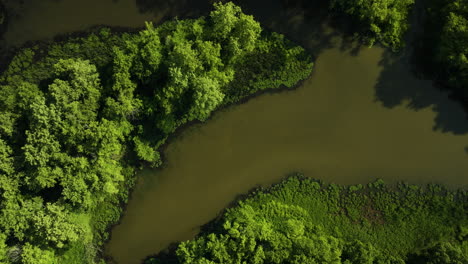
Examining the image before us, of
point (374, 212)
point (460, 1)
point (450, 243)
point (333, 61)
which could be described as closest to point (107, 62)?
point (333, 61)

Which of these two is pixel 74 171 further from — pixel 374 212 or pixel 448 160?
pixel 448 160

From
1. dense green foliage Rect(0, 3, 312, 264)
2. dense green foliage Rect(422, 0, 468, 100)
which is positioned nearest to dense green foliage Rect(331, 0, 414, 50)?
dense green foliage Rect(422, 0, 468, 100)

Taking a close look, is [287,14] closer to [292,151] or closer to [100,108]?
[292,151]

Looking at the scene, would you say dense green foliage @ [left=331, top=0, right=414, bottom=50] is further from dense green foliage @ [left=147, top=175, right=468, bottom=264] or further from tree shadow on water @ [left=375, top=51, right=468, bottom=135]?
dense green foliage @ [left=147, top=175, right=468, bottom=264]

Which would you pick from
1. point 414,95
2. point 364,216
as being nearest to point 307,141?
point 364,216

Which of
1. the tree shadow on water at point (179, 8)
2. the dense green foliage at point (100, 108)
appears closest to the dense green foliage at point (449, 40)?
the dense green foliage at point (100, 108)

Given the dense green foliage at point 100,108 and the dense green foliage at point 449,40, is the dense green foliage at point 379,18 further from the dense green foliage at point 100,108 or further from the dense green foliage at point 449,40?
the dense green foliage at point 100,108
